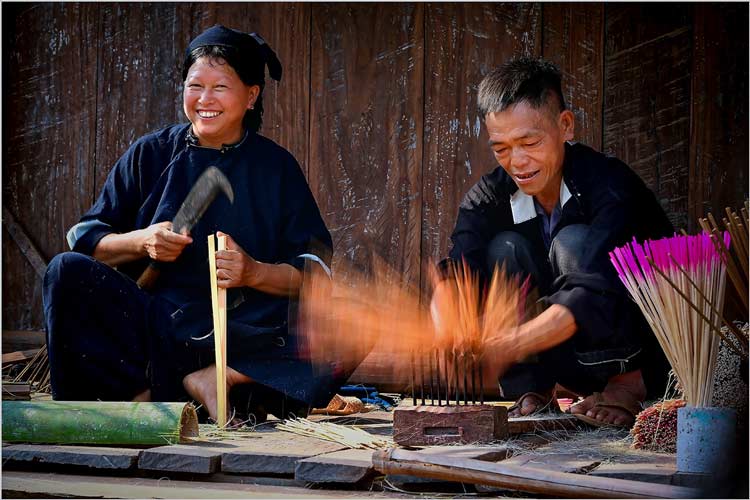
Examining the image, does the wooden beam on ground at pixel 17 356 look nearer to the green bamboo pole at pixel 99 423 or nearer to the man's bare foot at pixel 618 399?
the green bamboo pole at pixel 99 423

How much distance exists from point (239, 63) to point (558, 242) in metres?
1.40

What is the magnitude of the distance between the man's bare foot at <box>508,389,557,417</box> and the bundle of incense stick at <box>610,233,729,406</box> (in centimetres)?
102

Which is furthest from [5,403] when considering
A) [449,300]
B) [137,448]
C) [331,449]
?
[449,300]

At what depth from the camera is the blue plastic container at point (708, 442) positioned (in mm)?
2865

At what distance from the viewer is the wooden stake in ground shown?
3.86 metres

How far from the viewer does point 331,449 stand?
332 cm

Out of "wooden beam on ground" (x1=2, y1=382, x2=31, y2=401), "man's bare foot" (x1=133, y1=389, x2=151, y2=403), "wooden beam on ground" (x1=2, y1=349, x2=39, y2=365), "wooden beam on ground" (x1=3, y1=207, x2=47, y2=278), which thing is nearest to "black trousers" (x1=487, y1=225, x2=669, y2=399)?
"man's bare foot" (x1=133, y1=389, x2=151, y2=403)

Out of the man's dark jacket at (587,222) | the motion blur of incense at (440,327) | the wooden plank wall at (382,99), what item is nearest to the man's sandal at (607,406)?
the man's dark jacket at (587,222)

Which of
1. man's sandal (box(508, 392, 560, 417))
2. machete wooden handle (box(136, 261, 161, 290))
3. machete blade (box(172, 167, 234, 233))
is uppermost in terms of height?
machete blade (box(172, 167, 234, 233))

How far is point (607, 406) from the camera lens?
12.8 feet

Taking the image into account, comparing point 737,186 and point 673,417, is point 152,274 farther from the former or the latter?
point 737,186

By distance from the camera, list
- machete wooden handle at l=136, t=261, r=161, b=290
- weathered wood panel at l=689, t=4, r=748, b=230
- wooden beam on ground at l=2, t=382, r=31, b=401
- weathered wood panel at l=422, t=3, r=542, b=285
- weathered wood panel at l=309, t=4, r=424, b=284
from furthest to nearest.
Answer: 1. weathered wood panel at l=309, t=4, r=424, b=284
2. weathered wood panel at l=422, t=3, r=542, b=285
3. weathered wood panel at l=689, t=4, r=748, b=230
4. wooden beam on ground at l=2, t=382, r=31, b=401
5. machete wooden handle at l=136, t=261, r=161, b=290

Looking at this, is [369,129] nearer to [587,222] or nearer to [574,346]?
[587,222]

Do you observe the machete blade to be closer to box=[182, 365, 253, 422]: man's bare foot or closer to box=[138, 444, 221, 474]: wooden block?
box=[182, 365, 253, 422]: man's bare foot
